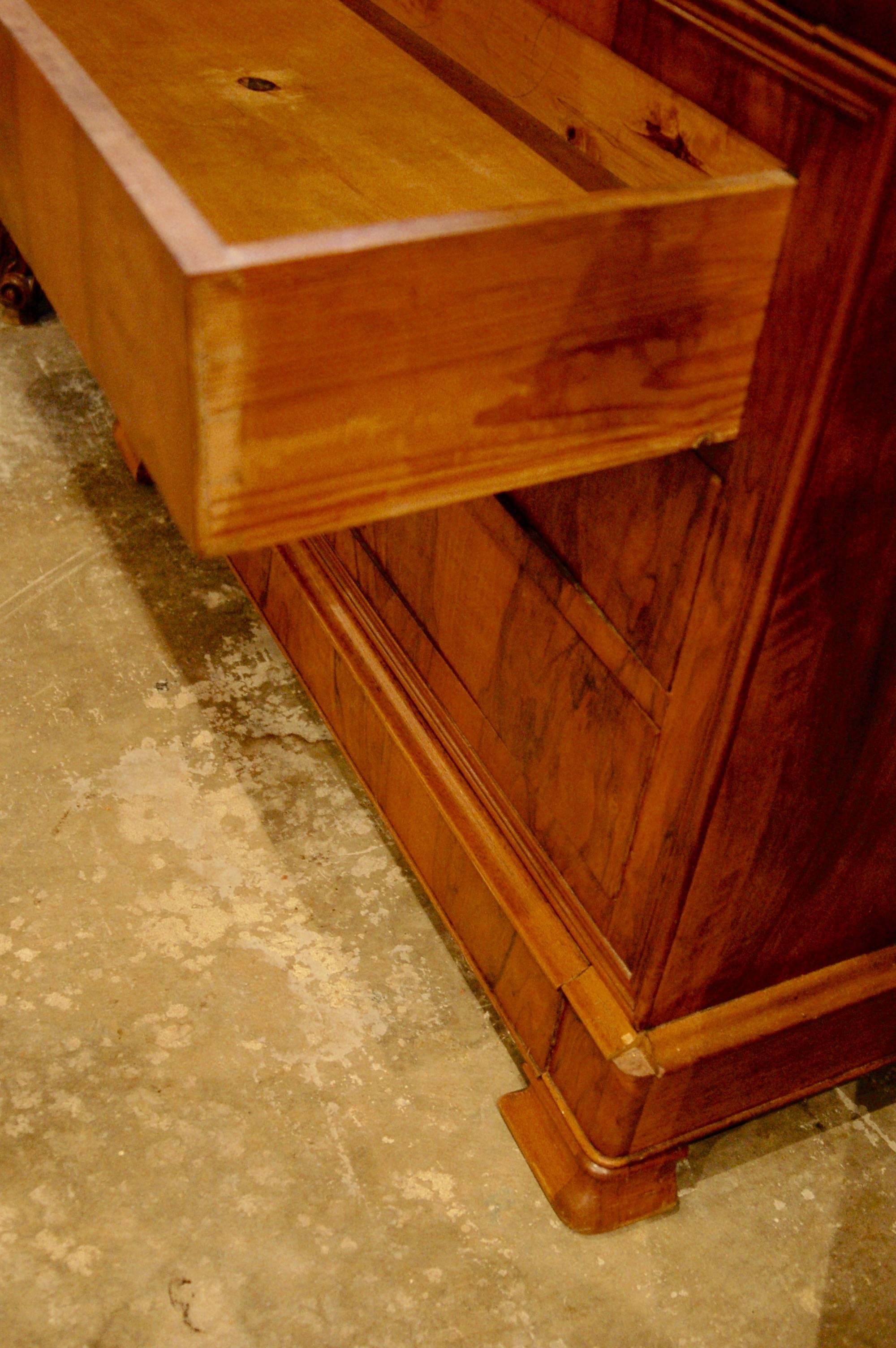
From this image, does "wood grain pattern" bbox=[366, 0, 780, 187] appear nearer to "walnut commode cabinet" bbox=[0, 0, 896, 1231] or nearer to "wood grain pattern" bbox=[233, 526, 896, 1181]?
"walnut commode cabinet" bbox=[0, 0, 896, 1231]

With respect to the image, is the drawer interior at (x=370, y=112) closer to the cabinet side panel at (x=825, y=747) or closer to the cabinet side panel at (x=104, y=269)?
the cabinet side panel at (x=104, y=269)

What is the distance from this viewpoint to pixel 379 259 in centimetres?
65

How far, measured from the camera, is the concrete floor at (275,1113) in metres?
1.25

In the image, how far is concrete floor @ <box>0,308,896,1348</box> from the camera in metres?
1.25

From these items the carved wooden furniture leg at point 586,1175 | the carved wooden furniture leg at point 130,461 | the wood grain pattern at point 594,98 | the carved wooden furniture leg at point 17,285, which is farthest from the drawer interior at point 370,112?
the carved wooden furniture leg at point 17,285

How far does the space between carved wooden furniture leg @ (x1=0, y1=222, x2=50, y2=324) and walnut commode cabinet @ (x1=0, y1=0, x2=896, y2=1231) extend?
1376 millimetres

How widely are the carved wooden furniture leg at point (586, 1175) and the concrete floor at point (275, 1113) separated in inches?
0.7

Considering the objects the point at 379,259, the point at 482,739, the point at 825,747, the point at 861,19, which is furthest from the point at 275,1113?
the point at 861,19

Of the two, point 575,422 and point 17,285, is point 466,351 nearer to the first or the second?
point 575,422

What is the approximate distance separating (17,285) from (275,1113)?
1.71 metres

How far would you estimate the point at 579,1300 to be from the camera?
126 cm

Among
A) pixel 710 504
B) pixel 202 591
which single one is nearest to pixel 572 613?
pixel 710 504

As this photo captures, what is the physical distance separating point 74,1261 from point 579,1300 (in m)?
0.48

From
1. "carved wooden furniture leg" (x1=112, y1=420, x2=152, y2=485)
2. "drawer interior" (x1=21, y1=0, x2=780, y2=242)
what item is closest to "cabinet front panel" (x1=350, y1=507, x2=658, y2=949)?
"drawer interior" (x1=21, y1=0, x2=780, y2=242)
